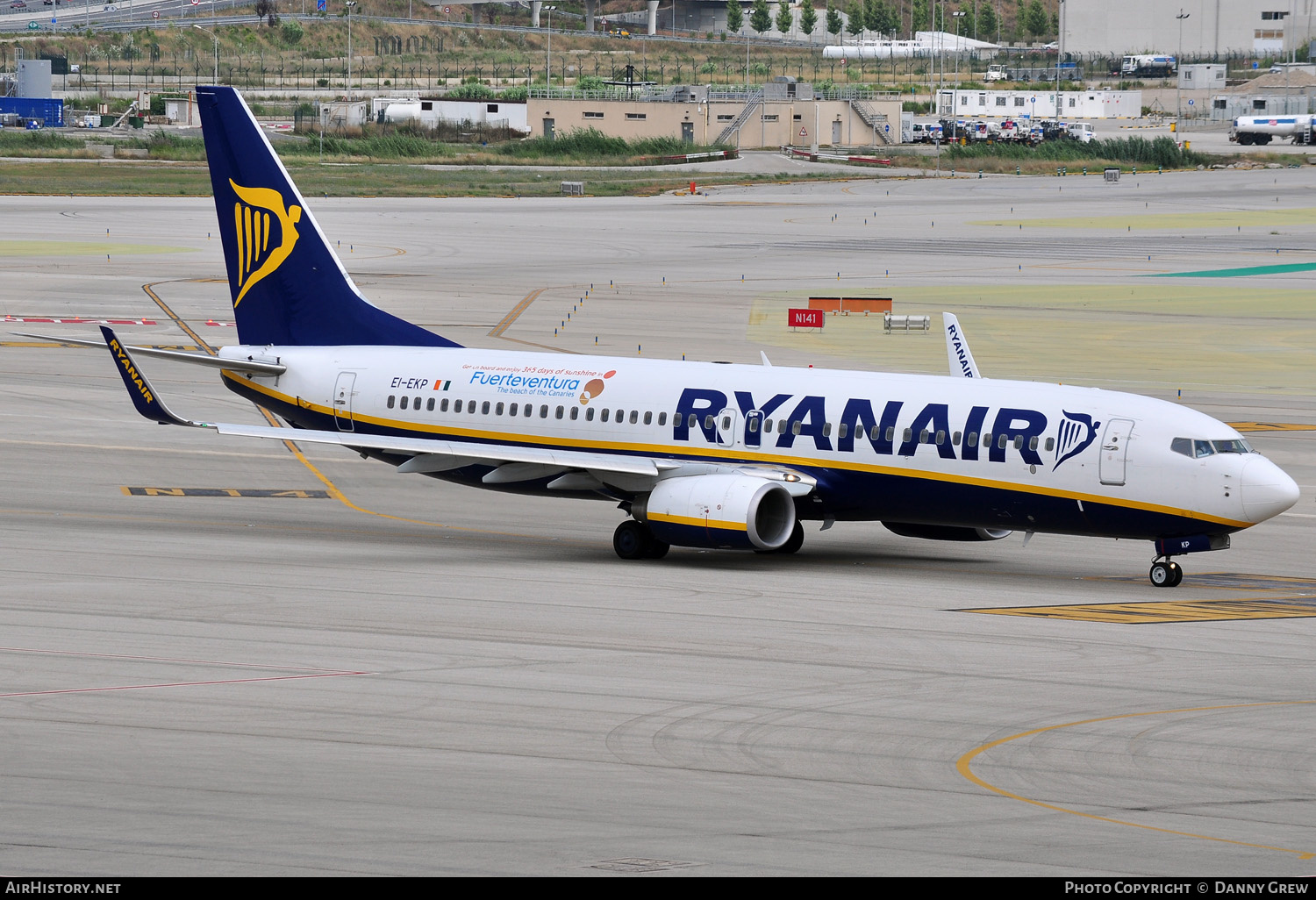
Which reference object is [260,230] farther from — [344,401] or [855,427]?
[855,427]

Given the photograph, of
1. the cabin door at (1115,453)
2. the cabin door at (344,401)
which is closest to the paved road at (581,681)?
the cabin door at (1115,453)

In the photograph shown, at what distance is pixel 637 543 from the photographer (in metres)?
36.8

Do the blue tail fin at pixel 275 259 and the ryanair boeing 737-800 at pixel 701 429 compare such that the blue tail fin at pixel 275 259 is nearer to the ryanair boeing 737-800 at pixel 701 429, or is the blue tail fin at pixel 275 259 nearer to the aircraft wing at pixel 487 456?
the ryanair boeing 737-800 at pixel 701 429

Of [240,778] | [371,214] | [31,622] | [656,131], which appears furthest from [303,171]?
[240,778]

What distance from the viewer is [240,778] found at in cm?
1958

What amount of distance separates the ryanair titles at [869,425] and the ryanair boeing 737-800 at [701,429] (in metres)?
0.04

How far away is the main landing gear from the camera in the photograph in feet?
120

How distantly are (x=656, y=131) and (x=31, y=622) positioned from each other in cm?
17176

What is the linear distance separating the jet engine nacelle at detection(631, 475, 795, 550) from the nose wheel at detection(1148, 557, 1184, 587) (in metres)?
7.10

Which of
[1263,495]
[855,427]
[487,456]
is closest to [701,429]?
[855,427]

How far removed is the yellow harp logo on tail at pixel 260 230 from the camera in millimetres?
42719

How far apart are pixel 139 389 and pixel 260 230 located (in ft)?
26.3

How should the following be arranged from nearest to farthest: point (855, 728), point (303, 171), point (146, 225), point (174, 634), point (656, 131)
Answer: point (855, 728) → point (174, 634) → point (146, 225) → point (303, 171) → point (656, 131)
